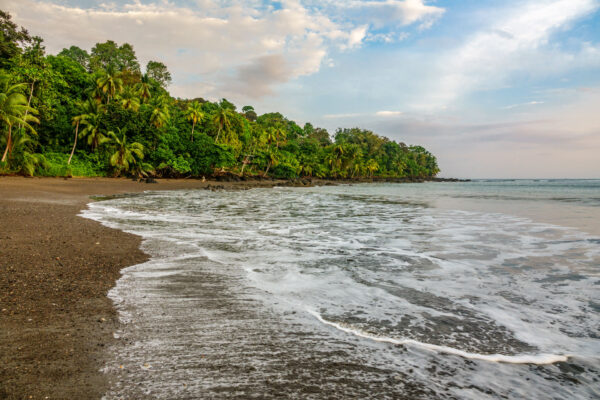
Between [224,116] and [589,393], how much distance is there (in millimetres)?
54657

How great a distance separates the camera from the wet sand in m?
2.15

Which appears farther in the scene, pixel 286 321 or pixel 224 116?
pixel 224 116

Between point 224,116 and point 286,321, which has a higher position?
point 224,116

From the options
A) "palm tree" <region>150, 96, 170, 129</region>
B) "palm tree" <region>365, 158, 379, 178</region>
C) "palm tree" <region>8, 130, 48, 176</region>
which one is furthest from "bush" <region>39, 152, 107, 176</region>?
"palm tree" <region>365, 158, 379, 178</region>

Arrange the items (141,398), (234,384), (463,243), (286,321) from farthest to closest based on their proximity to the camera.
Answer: (463,243)
(286,321)
(234,384)
(141,398)

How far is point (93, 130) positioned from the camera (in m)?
37.2

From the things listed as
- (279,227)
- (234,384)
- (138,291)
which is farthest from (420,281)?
(279,227)

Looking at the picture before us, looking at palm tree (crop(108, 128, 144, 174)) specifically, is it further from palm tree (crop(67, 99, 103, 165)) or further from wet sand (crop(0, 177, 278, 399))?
wet sand (crop(0, 177, 278, 399))

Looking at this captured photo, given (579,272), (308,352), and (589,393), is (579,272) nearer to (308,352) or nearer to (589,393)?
(589,393)

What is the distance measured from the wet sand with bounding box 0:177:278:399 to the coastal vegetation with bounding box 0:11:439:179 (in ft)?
89.8

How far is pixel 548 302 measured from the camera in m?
4.20

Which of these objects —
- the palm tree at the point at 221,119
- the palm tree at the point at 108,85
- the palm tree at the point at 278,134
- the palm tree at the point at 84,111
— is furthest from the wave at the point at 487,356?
the palm tree at the point at 278,134

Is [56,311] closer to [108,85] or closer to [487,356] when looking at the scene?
[487,356]

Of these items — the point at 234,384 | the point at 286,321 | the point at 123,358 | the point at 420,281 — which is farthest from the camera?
the point at 420,281
